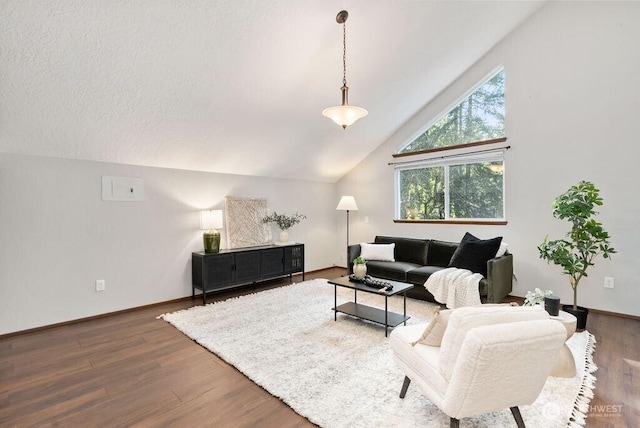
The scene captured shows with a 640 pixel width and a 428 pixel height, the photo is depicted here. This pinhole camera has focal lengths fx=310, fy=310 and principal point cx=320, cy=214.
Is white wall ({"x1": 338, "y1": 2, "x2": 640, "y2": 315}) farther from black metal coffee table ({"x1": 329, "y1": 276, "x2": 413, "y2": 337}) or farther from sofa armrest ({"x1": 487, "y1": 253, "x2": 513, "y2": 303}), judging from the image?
black metal coffee table ({"x1": 329, "y1": 276, "x2": 413, "y2": 337})

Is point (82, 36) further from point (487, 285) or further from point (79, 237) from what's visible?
point (487, 285)

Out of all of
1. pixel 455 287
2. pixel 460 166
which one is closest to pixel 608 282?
pixel 455 287

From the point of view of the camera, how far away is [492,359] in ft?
4.53

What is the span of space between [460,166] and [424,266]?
1724 millimetres

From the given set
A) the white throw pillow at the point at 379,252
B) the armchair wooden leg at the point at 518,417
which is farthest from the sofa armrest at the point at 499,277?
the armchair wooden leg at the point at 518,417

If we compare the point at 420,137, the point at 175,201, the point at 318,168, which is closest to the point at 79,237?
the point at 175,201

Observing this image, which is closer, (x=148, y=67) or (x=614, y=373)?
(x=614, y=373)

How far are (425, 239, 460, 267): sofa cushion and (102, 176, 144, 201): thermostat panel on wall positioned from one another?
4.12m

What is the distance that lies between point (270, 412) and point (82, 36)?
3.07 meters

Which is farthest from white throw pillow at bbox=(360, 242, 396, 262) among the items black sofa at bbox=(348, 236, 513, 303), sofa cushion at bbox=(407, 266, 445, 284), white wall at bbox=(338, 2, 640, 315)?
white wall at bbox=(338, 2, 640, 315)

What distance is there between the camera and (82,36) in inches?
94.6

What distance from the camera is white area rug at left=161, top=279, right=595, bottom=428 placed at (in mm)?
1878

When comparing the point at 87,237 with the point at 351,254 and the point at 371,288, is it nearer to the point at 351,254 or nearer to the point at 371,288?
the point at 371,288

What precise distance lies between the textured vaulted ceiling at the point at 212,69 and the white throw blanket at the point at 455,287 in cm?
264
